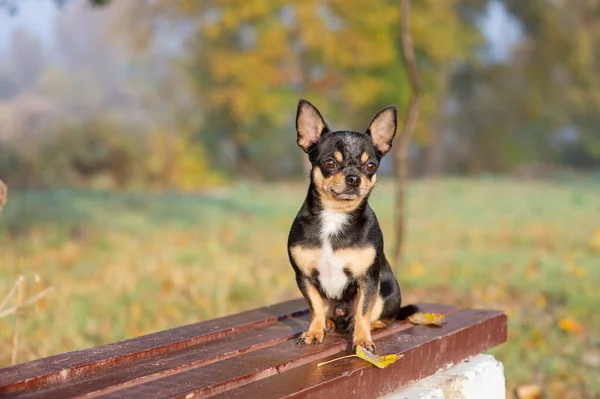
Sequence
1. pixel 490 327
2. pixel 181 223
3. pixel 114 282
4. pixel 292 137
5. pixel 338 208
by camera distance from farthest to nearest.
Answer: pixel 292 137 → pixel 181 223 → pixel 114 282 → pixel 490 327 → pixel 338 208

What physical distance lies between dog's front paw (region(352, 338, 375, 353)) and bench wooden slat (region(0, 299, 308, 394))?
457mm

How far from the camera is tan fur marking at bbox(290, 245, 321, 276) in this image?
7.07ft

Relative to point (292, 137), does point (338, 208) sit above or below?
below

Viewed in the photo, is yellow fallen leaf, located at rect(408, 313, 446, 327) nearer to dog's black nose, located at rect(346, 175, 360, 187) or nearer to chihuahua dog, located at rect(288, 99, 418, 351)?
chihuahua dog, located at rect(288, 99, 418, 351)

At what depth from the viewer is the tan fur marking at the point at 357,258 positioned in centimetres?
213

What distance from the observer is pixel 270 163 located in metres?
16.1

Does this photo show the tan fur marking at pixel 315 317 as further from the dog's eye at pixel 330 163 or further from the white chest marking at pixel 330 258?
the dog's eye at pixel 330 163

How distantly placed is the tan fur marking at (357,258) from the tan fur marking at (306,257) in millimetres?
64

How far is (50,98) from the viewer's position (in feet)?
39.6

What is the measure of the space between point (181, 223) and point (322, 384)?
7.68 metres

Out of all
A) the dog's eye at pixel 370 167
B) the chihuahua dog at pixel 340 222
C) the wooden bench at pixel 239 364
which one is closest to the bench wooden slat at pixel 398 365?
the wooden bench at pixel 239 364

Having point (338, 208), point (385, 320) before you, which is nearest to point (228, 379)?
point (338, 208)

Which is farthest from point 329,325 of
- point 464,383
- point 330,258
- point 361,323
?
point 464,383

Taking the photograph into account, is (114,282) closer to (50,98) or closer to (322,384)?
(322,384)
